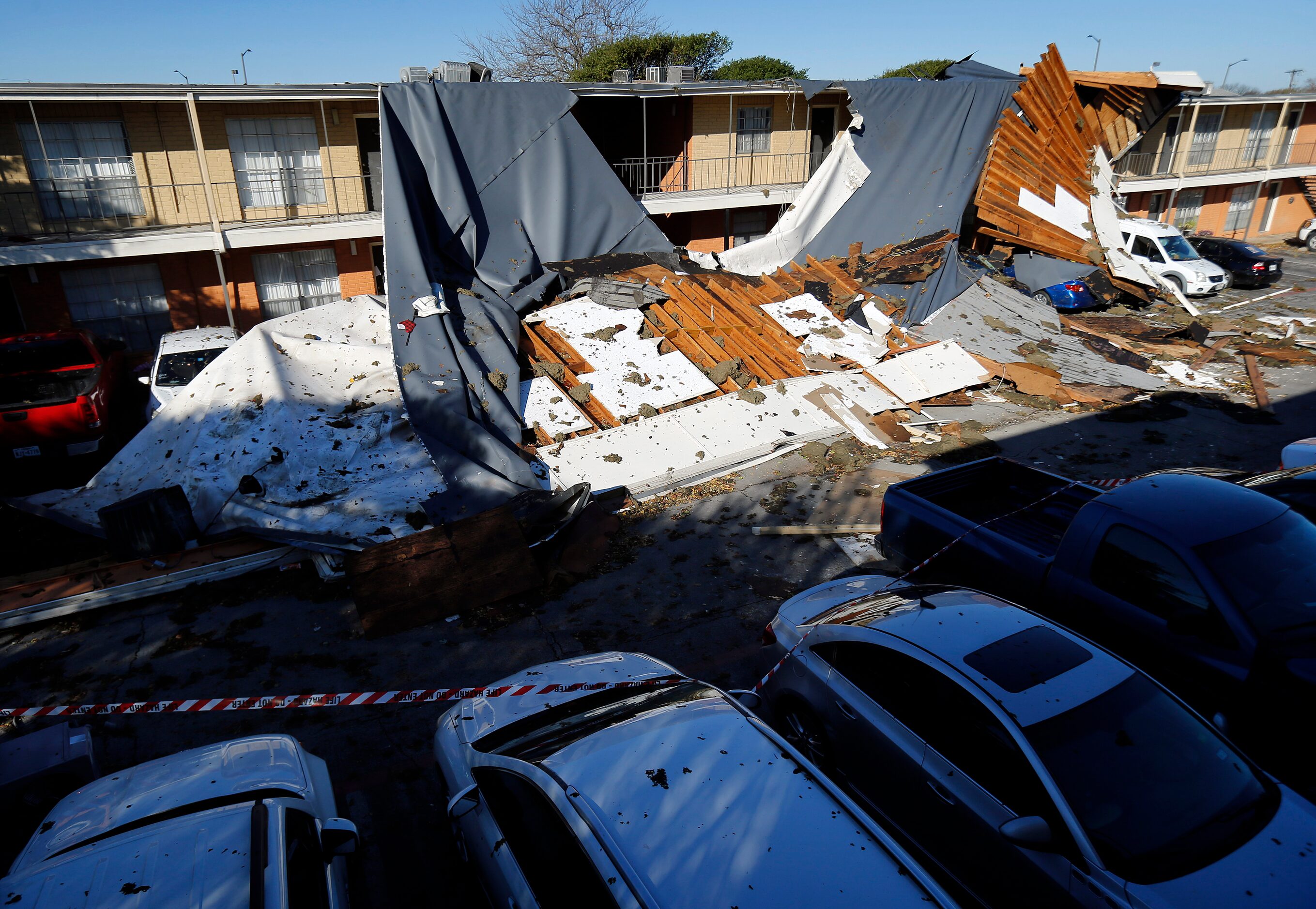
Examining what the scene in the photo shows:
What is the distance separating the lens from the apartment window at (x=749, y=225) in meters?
20.4

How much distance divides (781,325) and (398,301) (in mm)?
6387

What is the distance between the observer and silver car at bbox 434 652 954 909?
2.84 metres

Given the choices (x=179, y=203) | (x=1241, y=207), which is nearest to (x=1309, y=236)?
(x=1241, y=207)

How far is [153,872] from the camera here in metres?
3.04

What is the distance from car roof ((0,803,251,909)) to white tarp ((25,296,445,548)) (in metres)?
4.70

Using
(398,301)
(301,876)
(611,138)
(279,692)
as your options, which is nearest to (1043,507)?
(301,876)

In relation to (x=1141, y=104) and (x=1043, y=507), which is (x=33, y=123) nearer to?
(x=1043, y=507)

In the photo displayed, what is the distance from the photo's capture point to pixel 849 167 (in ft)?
54.7

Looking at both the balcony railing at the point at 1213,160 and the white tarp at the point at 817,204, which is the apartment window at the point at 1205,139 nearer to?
the balcony railing at the point at 1213,160

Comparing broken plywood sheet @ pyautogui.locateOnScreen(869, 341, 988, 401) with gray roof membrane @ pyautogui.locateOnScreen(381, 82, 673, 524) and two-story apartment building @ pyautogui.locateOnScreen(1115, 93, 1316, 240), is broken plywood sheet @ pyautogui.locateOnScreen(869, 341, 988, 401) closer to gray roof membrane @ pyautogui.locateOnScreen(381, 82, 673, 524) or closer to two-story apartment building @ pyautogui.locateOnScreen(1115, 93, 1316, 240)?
gray roof membrane @ pyautogui.locateOnScreen(381, 82, 673, 524)

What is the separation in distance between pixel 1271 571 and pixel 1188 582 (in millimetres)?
520

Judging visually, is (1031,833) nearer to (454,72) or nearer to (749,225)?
(454,72)

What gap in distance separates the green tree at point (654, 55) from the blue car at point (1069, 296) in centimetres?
1726

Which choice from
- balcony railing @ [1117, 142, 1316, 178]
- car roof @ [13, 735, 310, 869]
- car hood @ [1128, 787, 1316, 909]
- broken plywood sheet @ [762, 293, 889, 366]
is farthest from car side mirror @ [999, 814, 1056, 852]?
balcony railing @ [1117, 142, 1316, 178]
